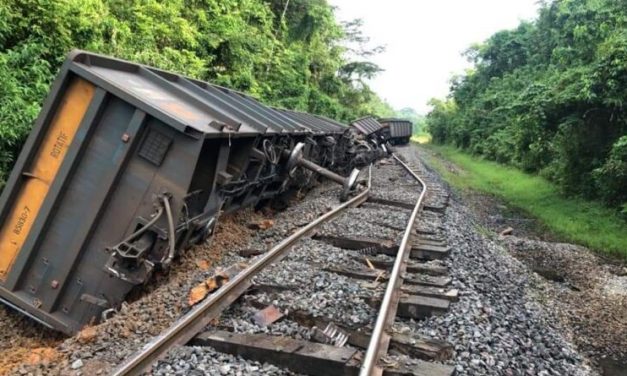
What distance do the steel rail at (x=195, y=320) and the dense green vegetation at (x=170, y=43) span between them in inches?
159

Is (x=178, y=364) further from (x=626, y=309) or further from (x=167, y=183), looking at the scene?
(x=626, y=309)

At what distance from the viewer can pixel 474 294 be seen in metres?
5.48

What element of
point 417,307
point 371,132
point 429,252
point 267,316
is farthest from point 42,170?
point 371,132

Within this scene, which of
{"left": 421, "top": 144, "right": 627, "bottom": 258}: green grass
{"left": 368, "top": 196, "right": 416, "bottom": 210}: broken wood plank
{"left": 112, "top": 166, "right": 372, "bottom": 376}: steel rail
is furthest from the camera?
{"left": 421, "top": 144, "right": 627, "bottom": 258}: green grass

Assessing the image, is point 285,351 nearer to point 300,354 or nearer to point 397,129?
point 300,354

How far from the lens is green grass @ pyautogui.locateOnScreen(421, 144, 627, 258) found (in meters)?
12.3

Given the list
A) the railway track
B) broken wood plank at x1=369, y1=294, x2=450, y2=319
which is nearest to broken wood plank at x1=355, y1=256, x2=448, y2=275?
the railway track

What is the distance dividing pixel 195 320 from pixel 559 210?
46.5 feet

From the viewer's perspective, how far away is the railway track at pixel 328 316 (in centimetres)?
369

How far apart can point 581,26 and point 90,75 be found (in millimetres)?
17736

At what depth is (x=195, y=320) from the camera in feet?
13.7

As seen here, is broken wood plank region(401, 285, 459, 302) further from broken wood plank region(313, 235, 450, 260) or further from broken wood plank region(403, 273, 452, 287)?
broken wood plank region(313, 235, 450, 260)

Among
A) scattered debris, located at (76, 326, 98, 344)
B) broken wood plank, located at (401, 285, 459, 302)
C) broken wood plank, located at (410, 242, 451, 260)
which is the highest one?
broken wood plank, located at (410, 242, 451, 260)

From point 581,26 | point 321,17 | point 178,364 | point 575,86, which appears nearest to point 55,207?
point 178,364
